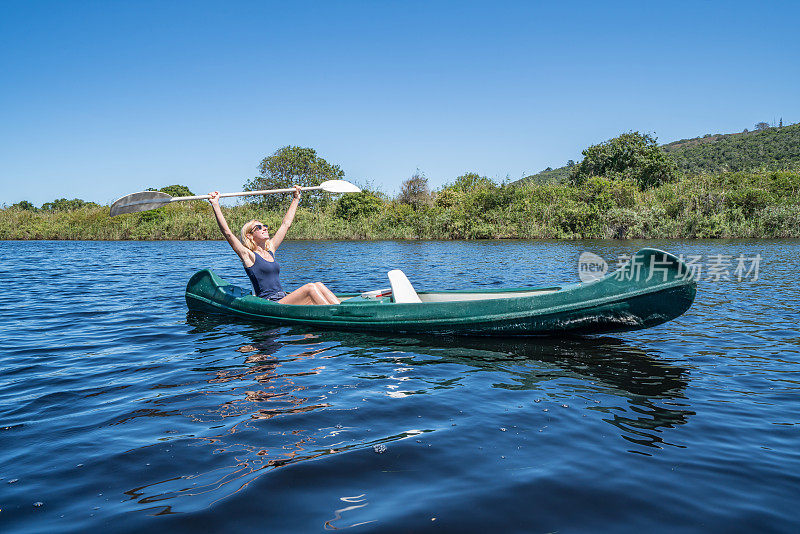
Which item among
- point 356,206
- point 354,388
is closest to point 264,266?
point 354,388

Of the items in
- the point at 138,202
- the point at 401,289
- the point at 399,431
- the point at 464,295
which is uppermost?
the point at 138,202

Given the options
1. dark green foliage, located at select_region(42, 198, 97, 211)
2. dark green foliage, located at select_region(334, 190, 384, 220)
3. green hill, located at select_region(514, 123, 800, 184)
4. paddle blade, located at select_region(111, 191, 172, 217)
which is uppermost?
green hill, located at select_region(514, 123, 800, 184)

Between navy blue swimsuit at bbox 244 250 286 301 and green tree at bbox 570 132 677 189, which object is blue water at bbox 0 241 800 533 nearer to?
navy blue swimsuit at bbox 244 250 286 301

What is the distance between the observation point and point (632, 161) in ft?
148

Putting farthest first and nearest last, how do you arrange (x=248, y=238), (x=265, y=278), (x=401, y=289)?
(x=265, y=278), (x=248, y=238), (x=401, y=289)

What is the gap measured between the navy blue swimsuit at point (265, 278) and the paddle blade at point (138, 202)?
2.21m

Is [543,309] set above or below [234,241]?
below

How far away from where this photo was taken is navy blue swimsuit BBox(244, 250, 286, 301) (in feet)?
22.7

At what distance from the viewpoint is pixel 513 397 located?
3.98 metres

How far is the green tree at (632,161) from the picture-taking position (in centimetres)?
4409

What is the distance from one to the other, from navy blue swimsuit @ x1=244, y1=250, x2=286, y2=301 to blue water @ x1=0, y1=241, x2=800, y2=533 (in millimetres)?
736

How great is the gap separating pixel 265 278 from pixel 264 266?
0.23 meters

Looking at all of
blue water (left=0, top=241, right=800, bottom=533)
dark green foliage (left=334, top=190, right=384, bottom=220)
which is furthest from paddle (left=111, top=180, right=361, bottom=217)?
dark green foliage (left=334, top=190, right=384, bottom=220)

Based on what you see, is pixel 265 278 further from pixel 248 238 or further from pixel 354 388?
pixel 354 388
